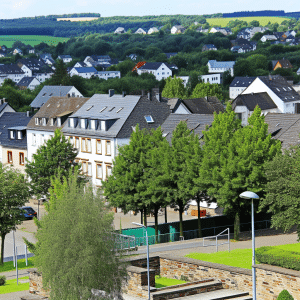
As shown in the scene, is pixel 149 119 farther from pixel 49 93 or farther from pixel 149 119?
pixel 49 93

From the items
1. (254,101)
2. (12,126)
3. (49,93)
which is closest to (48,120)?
(12,126)

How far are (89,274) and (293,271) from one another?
7.61m

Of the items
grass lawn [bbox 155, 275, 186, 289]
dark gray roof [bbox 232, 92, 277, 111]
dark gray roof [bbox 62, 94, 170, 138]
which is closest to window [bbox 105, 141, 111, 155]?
dark gray roof [bbox 62, 94, 170, 138]

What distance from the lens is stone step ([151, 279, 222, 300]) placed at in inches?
938

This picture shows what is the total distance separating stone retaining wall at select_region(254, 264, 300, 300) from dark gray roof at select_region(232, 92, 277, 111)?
75.0 m

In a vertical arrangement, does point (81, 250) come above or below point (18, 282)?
above

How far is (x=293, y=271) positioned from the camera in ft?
75.0

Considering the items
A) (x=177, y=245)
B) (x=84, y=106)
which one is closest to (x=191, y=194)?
(x=177, y=245)

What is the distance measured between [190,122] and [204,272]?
30.1m

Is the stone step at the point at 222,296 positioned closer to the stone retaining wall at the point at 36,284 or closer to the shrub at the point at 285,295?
the shrub at the point at 285,295

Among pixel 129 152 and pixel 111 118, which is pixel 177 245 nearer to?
pixel 129 152

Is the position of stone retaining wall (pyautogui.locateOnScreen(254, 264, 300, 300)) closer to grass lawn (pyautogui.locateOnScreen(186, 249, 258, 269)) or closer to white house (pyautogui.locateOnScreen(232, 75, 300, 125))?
grass lawn (pyautogui.locateOnScreen(186, 249, 258, 269))

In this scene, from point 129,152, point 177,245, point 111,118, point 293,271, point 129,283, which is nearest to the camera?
point 293,271

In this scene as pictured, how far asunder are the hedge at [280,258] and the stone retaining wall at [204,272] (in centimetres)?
107
